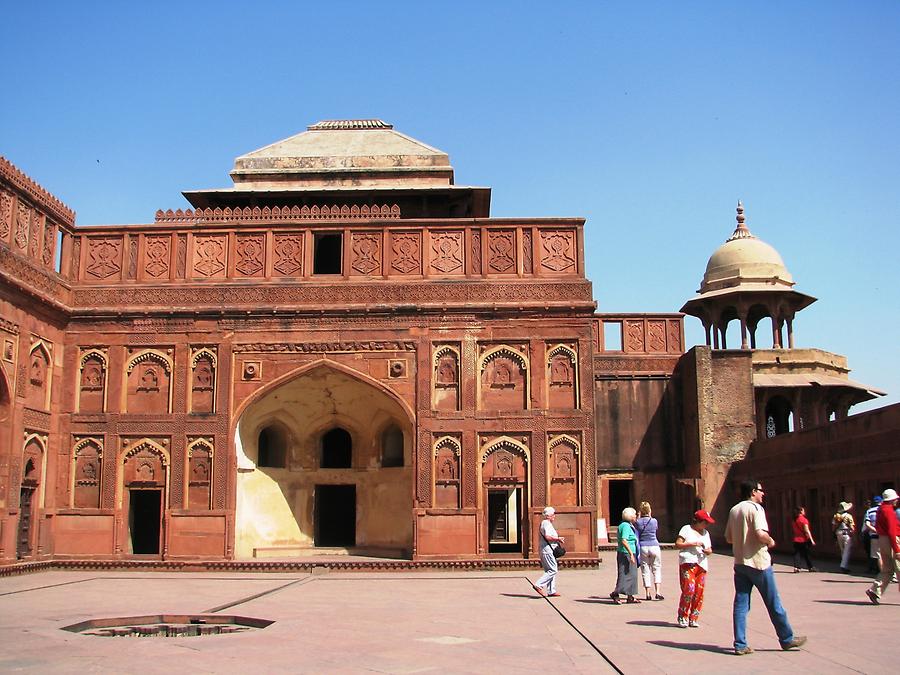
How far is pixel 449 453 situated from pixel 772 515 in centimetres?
825

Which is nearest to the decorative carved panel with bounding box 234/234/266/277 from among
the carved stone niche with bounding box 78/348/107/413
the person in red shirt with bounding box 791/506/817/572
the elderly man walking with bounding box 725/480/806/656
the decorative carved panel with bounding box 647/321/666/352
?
the carved stone niche with bounding box 78/348/107/413

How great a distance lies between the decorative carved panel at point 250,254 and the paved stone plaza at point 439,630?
7.13 m

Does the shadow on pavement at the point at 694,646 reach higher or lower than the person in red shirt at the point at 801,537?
lower

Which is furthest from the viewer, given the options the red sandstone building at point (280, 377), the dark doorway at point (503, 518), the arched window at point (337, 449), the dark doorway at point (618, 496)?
the dark doorway at point (503, 518)

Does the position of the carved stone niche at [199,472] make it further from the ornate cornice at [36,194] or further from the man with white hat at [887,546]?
the man with white hat at [887,546]

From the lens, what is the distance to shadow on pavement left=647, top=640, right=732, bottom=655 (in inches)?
328

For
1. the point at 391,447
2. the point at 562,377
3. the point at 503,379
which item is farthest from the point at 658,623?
the point at 391,447

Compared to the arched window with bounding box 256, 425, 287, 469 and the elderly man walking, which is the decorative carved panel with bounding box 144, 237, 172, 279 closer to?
the arched window with bounding box 256, 425, 287, 469

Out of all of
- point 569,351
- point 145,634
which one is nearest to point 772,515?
point 569,351

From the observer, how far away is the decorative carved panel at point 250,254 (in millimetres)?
20734

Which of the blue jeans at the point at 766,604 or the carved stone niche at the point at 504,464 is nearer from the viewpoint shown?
the blue jeans at the point at 766,604

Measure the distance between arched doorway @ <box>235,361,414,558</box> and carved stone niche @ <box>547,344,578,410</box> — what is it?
3.14 metres

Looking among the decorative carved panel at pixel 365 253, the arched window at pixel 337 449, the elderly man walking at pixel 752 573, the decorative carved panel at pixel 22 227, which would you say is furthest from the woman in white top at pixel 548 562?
the decorative carved panel at pixel 22 227

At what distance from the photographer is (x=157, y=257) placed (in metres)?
20.8
